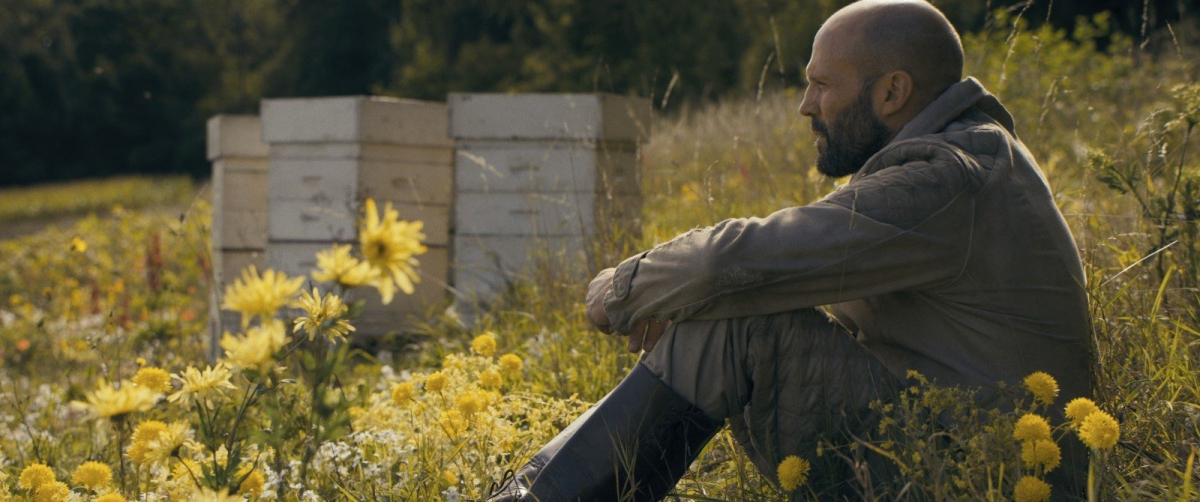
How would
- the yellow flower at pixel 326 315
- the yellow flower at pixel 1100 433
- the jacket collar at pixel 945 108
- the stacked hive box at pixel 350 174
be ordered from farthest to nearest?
the stacked hive box at pixel 350 174, the jacket collar at pixel 945 108, the yellow flower at pixel 1100 433, the yellow flower at pixel 326 315

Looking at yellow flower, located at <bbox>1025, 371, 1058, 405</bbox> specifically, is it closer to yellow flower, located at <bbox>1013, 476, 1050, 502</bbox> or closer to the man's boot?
yellow flower, located at <bbox>1013, 476, 1050, 502</bbox>

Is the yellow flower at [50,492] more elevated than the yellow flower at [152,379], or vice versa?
the yellow flower at [152,379]

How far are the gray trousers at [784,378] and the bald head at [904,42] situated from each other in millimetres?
550

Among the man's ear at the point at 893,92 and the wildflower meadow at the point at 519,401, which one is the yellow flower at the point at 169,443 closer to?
the wildflower meadow at the point at 519,401

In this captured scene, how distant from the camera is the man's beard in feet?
7.22

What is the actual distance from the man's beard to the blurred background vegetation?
15540 millimetres

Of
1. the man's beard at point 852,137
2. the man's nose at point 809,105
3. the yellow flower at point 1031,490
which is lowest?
the yellow flower at point 1031,490

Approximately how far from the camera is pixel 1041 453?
5.14ft

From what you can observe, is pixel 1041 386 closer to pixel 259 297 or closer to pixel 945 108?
pixel 945 108

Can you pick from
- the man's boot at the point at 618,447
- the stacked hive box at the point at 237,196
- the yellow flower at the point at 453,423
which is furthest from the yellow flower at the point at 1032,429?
the stacked hive box at the point at 237,196

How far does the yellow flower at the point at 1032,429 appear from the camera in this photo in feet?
5.16

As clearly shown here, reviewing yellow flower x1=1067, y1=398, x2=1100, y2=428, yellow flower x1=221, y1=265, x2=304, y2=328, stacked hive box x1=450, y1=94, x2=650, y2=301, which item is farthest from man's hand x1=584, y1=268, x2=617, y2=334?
stacked hive box x1=450, y1=94, x2=650, y2=301

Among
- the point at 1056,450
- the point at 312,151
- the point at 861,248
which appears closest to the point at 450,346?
the point at 312,151

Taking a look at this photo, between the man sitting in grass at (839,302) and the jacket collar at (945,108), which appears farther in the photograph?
the jacket collar at (945,108)
